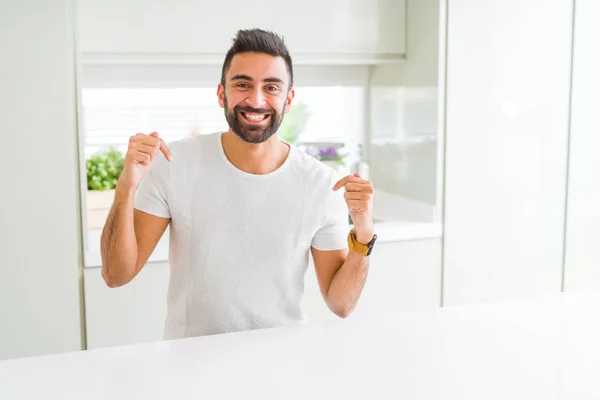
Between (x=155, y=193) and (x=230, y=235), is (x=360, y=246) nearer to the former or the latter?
(x=230, y=235)

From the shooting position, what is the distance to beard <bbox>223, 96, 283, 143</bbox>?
5.78ft

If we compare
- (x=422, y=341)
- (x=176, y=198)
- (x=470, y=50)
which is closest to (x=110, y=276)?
(x=176, y=198)

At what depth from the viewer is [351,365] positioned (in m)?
1.35

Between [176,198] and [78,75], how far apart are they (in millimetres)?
874

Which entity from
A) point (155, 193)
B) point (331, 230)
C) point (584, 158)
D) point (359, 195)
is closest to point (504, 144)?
point (584, 158)

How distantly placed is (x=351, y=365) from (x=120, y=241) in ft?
2.06

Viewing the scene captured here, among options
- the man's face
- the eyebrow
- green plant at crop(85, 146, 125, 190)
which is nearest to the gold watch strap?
the man's face

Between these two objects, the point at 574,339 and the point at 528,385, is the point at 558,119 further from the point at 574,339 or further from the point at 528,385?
the point at 528,385

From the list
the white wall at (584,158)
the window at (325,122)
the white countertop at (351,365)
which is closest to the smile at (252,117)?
the white countertop at (351,365)

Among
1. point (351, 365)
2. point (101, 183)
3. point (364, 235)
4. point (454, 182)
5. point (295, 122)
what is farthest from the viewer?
point (295, 122)

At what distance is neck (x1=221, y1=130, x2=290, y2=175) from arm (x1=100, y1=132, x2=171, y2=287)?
18 centimetres

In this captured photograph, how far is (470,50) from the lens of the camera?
2904 millimetres

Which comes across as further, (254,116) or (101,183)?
(101,183)

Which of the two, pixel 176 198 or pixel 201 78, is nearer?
pixel 176 198
